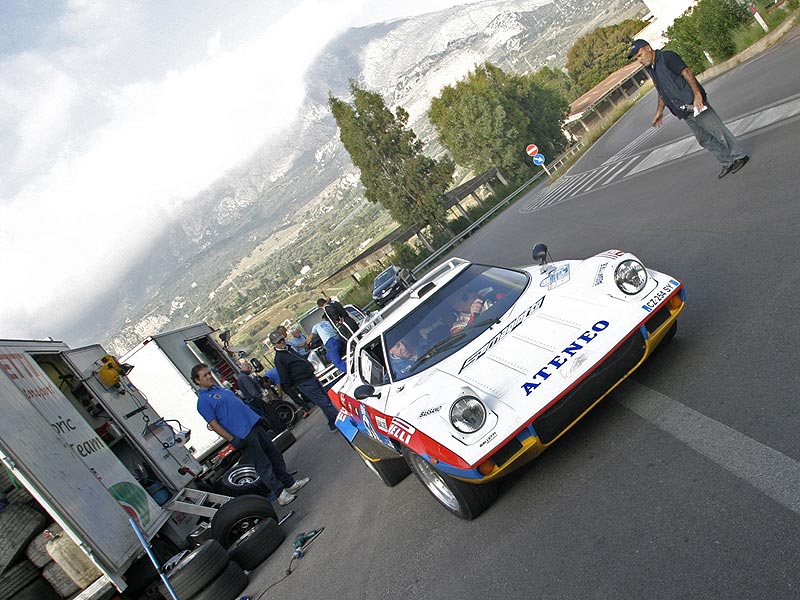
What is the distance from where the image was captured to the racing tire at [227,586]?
18.5ft

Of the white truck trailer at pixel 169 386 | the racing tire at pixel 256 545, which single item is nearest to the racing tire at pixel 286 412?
the white truck trailer at pixel 169 386

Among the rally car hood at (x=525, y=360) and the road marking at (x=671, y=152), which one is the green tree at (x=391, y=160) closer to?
the road marking at (x=671, y=152)

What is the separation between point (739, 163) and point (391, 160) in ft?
149

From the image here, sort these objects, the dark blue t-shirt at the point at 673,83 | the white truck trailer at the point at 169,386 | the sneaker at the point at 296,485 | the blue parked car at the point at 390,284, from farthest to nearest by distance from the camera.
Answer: the blue parked car at the point at 390,284 < the white truck trailer at the point at 169,386 < the sneaker at the point at 296,485 < the dark blue t-shirt at the point at 673,83

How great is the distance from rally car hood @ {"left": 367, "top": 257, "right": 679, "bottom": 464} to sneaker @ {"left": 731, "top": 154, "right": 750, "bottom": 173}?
14.8 ft

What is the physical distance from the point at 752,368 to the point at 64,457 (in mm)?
6060

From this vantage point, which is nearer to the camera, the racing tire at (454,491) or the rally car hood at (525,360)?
the rally car hood at (525,360)

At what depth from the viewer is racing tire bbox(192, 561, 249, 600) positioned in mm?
5641

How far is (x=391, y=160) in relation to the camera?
172 feet

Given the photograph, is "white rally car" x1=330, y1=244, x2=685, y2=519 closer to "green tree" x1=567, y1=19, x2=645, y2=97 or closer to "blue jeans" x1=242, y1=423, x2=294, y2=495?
"blue jeans" x1=242, y1=423, x2=294, y2=495

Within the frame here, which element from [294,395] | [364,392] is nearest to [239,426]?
[364,392]

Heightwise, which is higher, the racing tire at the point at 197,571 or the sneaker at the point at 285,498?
the racing tire at the point at 197,571

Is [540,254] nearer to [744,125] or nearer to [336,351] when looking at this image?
[336,351]

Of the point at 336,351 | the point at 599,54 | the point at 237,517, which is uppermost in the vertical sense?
the point at 599,54
